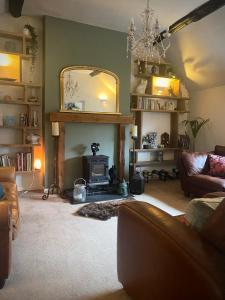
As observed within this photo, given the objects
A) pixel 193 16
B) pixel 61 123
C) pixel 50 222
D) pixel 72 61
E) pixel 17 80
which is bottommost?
pixel 50 222

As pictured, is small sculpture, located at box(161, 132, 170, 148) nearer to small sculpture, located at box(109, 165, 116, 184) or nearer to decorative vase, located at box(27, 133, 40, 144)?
small sculpture, located at box(109, 165, 116, 184)

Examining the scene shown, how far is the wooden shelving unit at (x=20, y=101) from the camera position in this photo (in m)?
4.21

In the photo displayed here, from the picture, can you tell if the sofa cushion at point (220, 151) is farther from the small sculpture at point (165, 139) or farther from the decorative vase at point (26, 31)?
the decorative vase at point (26, 31)

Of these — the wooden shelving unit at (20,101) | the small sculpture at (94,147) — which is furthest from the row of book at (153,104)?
the wooden shelving unit at (20,101)

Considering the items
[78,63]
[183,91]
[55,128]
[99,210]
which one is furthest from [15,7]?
[183,91]

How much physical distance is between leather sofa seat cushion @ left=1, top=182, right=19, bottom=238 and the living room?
0.01 m

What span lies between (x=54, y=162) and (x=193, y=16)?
3396mm

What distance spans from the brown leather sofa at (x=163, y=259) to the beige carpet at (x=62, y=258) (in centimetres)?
34

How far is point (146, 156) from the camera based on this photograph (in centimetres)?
580

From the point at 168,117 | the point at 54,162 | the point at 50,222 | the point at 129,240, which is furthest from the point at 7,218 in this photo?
the point at 168,117

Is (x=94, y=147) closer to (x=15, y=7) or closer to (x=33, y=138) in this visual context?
(x=33, y=138)

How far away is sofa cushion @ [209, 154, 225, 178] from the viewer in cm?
404

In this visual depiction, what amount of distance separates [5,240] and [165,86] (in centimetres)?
503

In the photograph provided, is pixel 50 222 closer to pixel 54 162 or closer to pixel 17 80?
pixel 54 162
